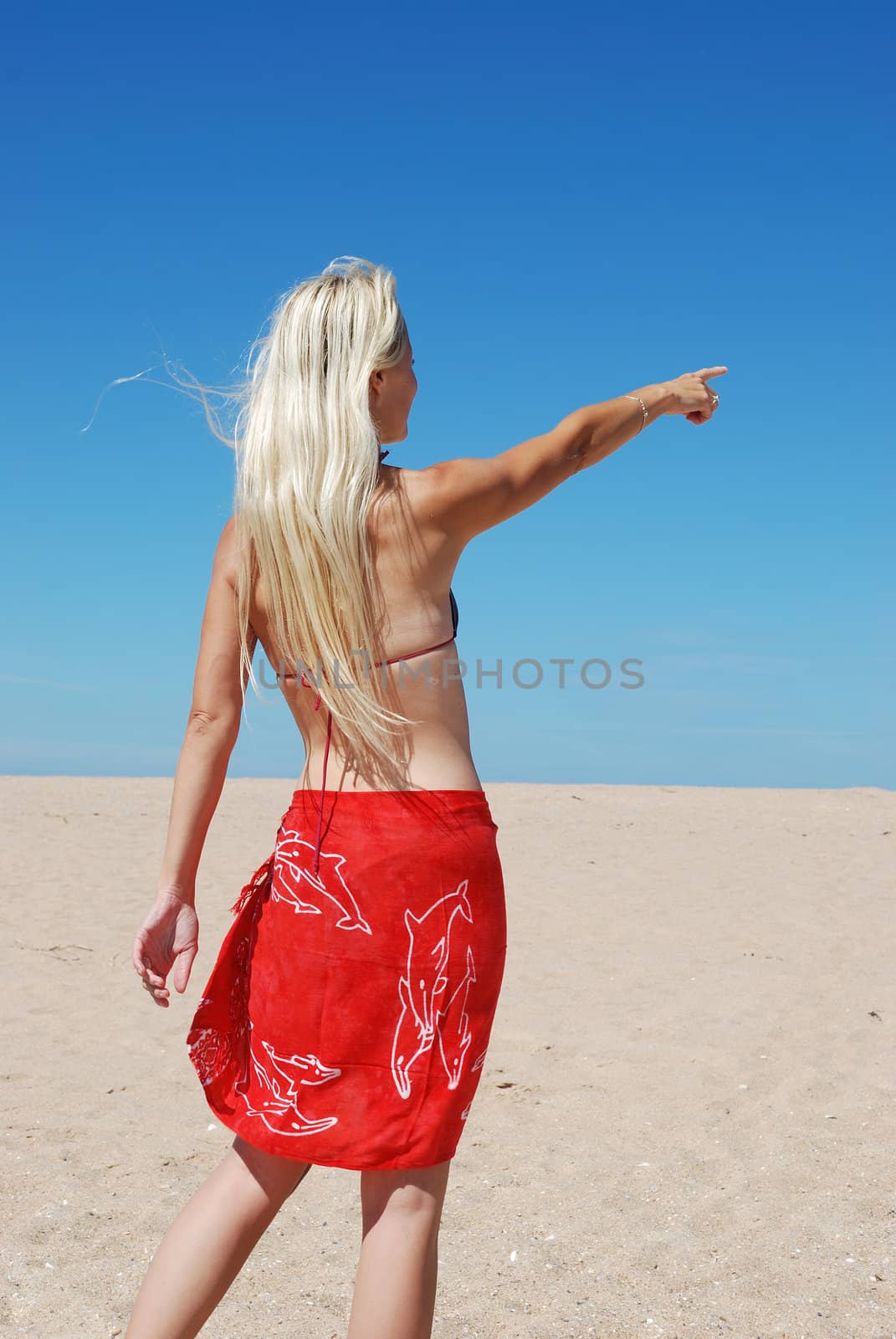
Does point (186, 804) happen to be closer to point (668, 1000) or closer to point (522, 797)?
point (668, 1000)

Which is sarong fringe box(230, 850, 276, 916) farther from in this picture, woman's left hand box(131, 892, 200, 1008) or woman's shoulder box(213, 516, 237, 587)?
woman's shoulder box(213, 516, 237, 587)

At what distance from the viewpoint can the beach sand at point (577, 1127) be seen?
3195 mm

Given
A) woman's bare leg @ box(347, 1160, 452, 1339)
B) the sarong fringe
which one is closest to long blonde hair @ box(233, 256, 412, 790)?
the sarong fringe

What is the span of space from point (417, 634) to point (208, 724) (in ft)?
1.50

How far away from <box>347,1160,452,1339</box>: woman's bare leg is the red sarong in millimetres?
49

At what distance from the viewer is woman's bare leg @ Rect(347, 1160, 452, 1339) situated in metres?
1.83

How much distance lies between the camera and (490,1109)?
16.0 feet

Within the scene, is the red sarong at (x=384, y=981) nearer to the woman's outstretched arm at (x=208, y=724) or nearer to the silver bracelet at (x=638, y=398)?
the woman's outstretched arm at (x=208, y=724)

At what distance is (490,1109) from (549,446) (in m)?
3.74

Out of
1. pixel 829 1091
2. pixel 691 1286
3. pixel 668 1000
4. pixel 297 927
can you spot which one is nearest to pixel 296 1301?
pixel 691 1286

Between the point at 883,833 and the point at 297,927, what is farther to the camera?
the point at 883,833

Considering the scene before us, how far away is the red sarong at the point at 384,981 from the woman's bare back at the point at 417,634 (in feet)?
0.16

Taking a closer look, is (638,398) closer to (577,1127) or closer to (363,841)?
(363,841)

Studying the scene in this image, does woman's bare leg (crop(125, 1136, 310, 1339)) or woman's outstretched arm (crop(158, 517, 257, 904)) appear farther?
woman's outstretched arm (crop(158, 517, 257, 904))
